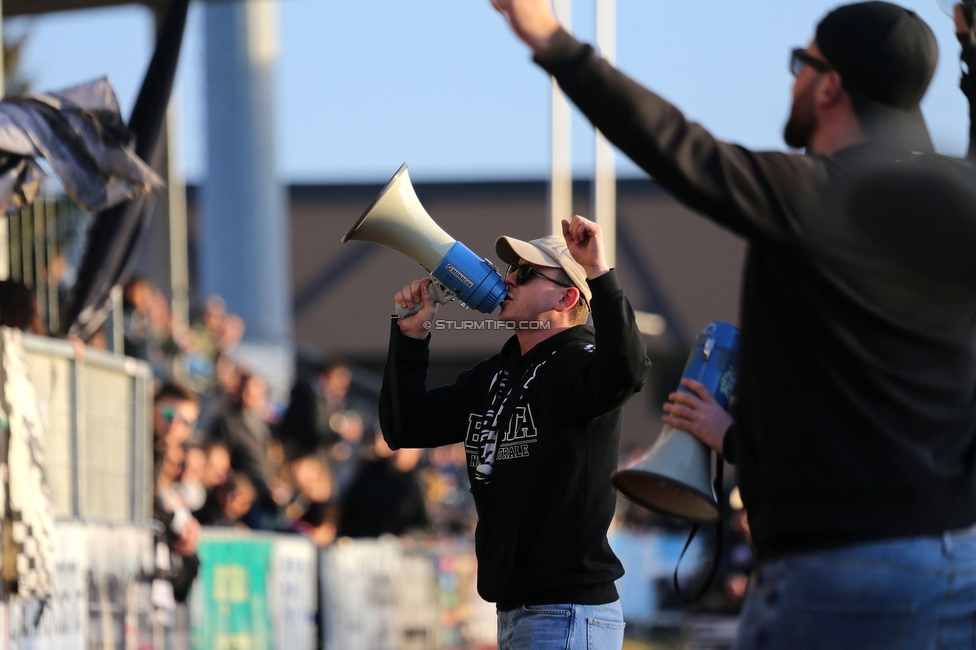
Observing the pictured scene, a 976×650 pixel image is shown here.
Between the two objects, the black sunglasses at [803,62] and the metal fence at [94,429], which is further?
the metal fence at [94,429]

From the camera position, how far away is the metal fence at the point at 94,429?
262 inches

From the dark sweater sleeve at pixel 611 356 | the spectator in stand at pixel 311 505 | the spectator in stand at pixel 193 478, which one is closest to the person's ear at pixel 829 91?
the dark sweater sleeve at pixel 611 356

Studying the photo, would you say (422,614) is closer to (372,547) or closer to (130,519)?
(372,547)

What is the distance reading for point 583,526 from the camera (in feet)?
12.8

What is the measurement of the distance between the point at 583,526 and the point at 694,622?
10.9 metres

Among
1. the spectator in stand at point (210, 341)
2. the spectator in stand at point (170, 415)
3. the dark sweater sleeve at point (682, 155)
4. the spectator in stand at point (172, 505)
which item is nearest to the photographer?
the dark sweater sleeve at point (682, 155)

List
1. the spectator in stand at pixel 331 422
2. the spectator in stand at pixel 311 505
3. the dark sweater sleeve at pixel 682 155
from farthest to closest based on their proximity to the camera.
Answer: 1. the spectator in stand at pixel 331 422
2. the spectator in stand at pixel 311 505
3. the dark sweater sleeve at pixel 682 155

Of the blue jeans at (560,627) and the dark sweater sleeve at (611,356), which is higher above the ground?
the dark sweater sleeve at (611,356)

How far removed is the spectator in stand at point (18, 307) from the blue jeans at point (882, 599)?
5309 millimetres

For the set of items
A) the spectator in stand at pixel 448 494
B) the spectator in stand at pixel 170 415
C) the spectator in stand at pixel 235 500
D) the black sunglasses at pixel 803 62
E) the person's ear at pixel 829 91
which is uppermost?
the black sunglasses at pixel 803 62

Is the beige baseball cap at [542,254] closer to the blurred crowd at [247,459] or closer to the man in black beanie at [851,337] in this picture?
the man in black beanie at [851,337]

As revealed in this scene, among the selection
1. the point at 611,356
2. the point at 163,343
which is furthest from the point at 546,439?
the point at 163,343

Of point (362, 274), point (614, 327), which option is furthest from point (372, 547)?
point (362, 274)

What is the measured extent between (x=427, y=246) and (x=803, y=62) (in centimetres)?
184
